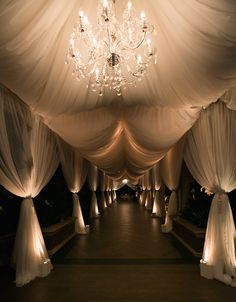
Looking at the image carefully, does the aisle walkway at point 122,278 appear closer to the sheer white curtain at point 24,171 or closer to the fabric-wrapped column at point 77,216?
the sheer white curtain at point 24,171

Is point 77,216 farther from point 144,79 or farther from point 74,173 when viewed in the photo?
point 144,79

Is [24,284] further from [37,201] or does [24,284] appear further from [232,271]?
[37,201]

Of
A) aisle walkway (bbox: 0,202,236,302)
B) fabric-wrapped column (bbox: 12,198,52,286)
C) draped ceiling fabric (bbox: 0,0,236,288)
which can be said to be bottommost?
aisle walkway (bbox: 0,202,236,302)

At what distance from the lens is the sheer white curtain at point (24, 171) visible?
13.4 ft

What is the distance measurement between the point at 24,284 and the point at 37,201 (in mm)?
4088

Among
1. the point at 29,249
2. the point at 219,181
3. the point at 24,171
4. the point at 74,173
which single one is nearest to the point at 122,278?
the point at 29,249

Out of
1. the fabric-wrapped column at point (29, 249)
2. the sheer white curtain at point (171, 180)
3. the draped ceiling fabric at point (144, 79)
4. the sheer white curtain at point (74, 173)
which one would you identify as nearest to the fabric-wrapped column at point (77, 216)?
the sheer white curtain at point (74, 173)

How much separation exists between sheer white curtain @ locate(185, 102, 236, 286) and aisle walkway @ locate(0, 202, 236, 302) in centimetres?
30

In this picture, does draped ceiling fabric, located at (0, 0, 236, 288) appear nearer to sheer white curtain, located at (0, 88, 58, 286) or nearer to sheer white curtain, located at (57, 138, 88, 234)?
sheer white curtain, located at (0, 88, 58, 286)

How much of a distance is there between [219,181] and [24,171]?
304 cm

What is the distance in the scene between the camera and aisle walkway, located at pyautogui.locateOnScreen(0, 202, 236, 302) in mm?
3820

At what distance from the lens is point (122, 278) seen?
4.55 m

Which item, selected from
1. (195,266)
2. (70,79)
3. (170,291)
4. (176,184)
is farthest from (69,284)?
(176,184)

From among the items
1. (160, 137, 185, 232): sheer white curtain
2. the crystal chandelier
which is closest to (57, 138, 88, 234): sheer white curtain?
(160, 137, 185, 232): sheer white curtain
